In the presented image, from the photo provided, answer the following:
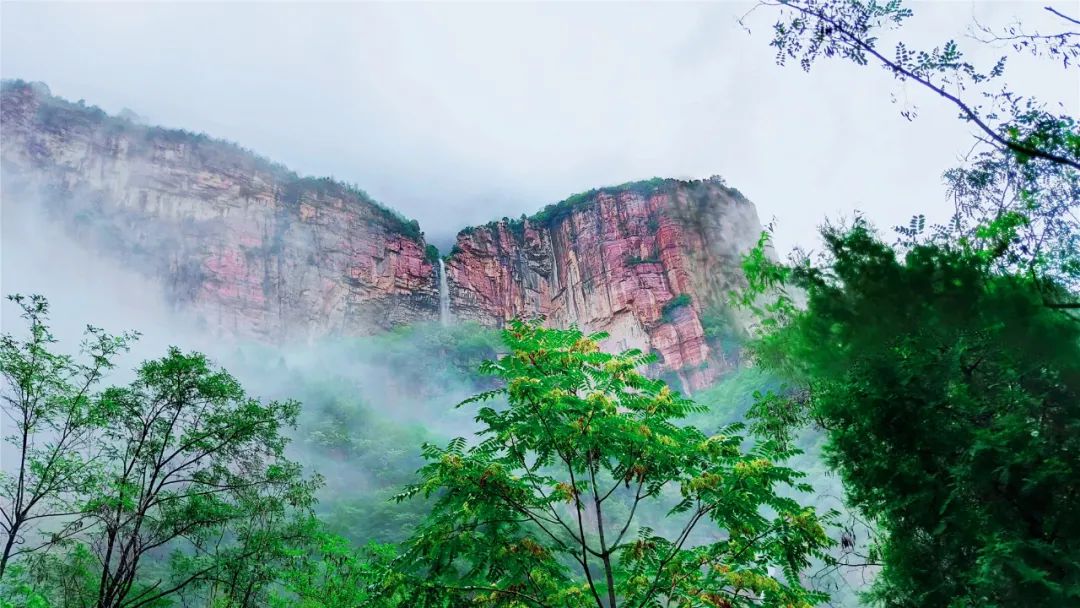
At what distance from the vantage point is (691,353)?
5975 centimetres

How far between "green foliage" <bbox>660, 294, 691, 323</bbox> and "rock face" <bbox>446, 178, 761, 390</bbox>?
0.10m

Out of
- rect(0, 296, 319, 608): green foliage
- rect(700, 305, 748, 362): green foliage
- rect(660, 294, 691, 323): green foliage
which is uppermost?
rect(660, 294, 691, 323): green foliage

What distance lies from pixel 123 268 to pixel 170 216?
23.3ft

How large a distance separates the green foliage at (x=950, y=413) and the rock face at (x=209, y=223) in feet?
207

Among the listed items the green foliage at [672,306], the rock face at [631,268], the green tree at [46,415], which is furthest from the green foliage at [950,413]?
the green foliage at [672,306]

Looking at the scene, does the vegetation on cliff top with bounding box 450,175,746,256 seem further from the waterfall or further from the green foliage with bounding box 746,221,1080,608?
the green foliage with bounding box 746,221,1080,608

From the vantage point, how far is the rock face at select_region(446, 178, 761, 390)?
61562mm

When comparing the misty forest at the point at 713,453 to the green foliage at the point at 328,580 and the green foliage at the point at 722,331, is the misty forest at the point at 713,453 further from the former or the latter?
the green foliage at the point at 722,331

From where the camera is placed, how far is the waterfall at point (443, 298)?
69.6 m

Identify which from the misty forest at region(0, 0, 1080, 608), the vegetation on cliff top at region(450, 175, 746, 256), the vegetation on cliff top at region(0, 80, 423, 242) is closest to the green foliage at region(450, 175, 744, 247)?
the vegetation on cliff top at region(450, 175, 746, 256)

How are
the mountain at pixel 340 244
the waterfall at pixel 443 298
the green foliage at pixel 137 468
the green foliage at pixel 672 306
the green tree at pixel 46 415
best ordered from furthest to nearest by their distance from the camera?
the waterfall at pixel 443 298, the green foliage at pixel 672 306, the mountain at pixel 340 244, the green foliage at pixel 137 468, the green tree at pixel 46 415

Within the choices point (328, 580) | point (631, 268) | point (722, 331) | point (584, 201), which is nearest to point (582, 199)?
point (584, 201)

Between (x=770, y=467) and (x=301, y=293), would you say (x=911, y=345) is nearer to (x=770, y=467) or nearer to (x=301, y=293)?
(x=770, y=467)

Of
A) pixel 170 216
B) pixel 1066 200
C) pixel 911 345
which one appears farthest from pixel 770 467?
pixel 170 216
